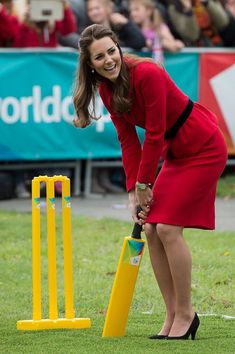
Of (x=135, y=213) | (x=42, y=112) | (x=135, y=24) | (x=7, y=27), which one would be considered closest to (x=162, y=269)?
(x=135, y=213)

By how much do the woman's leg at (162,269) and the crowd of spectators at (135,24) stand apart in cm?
751

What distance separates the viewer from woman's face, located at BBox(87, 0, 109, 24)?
49.5ft

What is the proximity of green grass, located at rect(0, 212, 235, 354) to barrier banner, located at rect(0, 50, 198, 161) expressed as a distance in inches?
54.3

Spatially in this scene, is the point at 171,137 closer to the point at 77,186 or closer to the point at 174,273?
the point at 174,273

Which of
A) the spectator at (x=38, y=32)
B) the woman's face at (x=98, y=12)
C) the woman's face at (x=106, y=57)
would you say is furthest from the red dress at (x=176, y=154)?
the woman's face at (x=98, y=12)

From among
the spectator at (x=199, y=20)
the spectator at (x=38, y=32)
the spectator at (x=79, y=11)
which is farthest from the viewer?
the spectator at (x=199, y=20)

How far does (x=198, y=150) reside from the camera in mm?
6988

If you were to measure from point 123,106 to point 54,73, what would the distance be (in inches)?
302

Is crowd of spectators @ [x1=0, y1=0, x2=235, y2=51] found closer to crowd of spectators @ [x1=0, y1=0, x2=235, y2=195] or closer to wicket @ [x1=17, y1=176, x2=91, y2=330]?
crowd of spectators @ [x1=0, y1=0, x2=235, y2=195]

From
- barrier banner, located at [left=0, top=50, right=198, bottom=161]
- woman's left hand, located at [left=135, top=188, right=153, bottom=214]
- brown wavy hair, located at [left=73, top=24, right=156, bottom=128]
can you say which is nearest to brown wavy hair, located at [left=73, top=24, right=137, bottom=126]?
brown wavy hair, located at [left=73, top=24, right=156, bottom=128]

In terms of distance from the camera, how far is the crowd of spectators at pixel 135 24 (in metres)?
14.5

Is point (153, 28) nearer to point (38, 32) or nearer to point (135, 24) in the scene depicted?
point (135, 24)

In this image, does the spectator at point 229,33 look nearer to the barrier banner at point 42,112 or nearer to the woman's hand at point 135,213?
the barrier banner at point 42,112

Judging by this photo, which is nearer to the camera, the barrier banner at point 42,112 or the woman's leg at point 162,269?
the woman's leg at point 162,269
